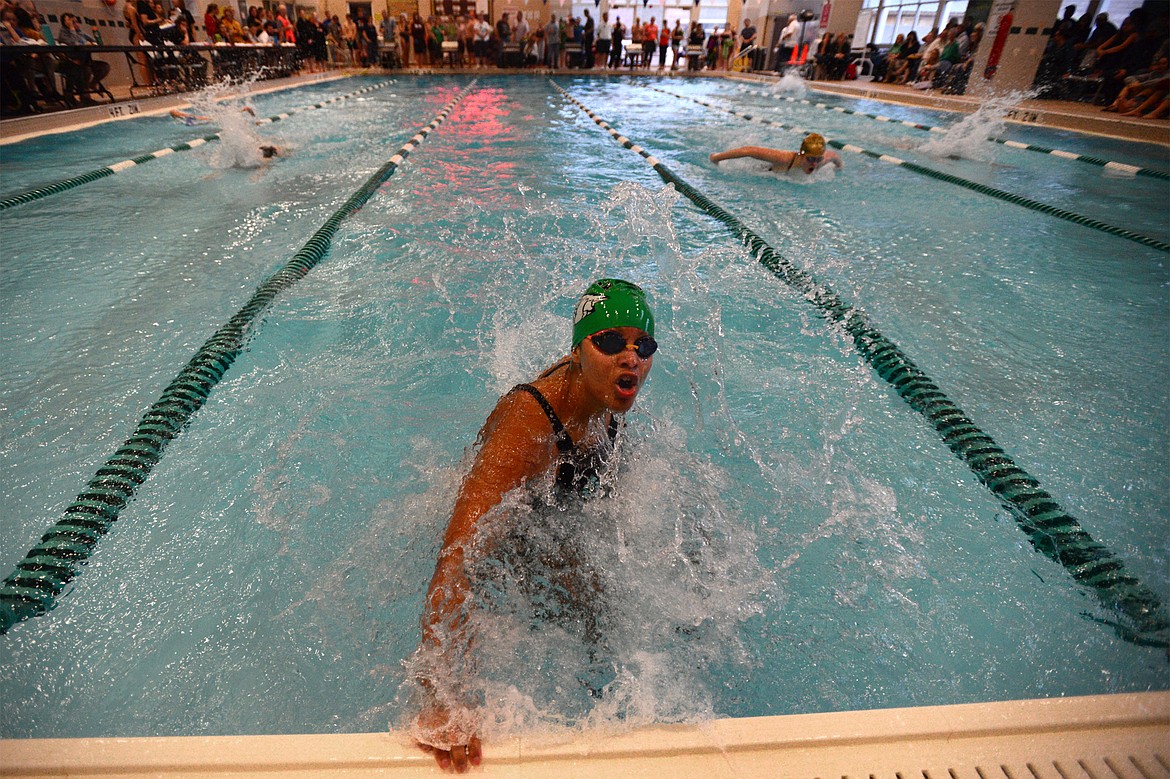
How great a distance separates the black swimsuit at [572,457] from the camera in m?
1.56

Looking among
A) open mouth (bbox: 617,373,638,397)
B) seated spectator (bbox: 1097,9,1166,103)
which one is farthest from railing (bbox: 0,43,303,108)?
seated spectator (bbox: 1097,9,1166,103)

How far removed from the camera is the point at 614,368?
56.3 inches

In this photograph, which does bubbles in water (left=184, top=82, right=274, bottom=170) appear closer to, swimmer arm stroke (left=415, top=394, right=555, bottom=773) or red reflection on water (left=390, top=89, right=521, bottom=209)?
red reflection on water (left=390, top=89, right=521, bottom=209)

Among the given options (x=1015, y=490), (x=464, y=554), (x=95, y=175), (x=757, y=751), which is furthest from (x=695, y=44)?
(x=757, y=751)

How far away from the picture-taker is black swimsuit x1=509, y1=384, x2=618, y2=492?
156 cm

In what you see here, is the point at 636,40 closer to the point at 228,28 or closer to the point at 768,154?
the point at 228,28

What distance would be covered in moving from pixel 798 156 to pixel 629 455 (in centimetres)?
589

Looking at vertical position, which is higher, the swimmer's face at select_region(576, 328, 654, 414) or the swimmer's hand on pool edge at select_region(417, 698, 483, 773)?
the swimmer's face at select_region(576, 328, 654, 414)

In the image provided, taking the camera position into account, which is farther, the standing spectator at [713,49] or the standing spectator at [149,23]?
the standing spectator at [713,49]

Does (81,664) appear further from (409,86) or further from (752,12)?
(752,12)

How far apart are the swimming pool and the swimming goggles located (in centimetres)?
57

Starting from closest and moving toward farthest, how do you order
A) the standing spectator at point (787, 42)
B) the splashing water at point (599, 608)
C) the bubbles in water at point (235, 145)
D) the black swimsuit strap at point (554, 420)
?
the splashing water at point (599, 608) → the black swimsuit strap at point (554, 420) → the bubbles in water at point (235, 145) → the standing spectator at point (787, 42)

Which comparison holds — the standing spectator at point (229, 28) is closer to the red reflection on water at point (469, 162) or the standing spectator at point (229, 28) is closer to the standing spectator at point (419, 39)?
the standing spectator at point (419, 39)

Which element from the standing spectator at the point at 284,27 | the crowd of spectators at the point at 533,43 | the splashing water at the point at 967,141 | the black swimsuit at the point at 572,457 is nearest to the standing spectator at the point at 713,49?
the crowd of spectators at the point at 533,43
